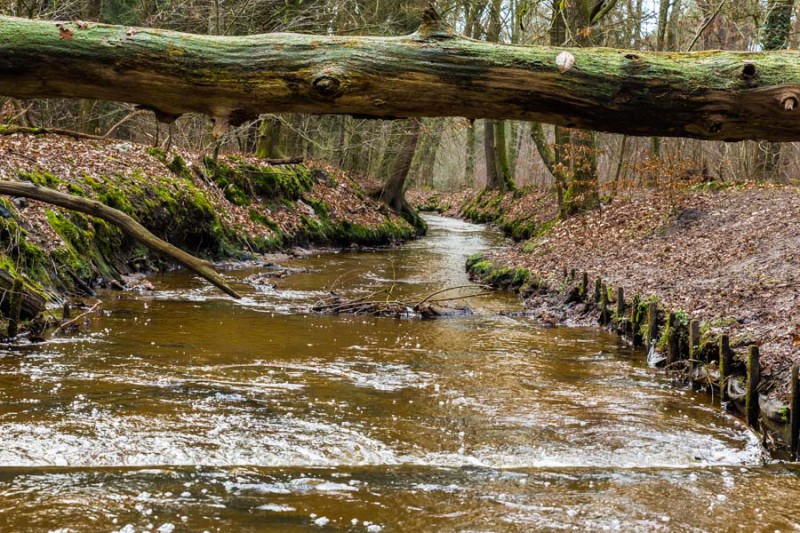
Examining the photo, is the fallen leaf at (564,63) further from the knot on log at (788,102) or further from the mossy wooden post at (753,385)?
the mossy wooden post at (753,385)

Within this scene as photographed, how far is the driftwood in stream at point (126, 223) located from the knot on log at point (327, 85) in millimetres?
1468

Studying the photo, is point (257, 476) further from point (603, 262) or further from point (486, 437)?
point (603, 262)

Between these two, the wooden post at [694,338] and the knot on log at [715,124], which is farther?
the wooden post at [694,338]

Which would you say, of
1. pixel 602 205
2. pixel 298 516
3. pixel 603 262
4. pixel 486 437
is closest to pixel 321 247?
pixel 602 205

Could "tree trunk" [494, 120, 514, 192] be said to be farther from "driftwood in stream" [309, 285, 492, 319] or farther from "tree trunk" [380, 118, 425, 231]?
"driftwood in stream" [309, 285, 492, 319]

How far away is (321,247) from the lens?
71.7ft

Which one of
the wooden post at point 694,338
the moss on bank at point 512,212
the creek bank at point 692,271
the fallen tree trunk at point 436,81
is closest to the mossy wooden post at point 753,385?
the creek bank at point 692,271

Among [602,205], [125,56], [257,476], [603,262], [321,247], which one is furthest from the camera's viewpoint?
[321,247]

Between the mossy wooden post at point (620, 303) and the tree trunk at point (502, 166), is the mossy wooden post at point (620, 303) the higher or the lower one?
the lower one

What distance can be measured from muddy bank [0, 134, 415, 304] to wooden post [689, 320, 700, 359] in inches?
297

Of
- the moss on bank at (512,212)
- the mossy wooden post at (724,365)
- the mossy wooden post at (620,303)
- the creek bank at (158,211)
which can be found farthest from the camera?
the moss on bank at (512,212)

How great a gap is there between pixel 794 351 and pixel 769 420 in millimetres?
754

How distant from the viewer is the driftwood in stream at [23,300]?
8172 mm

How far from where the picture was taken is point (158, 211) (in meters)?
15.0
